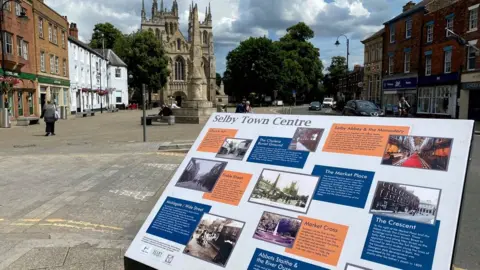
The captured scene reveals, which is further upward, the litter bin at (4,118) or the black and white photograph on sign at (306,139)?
the black and white photograph on sign at (306,139)

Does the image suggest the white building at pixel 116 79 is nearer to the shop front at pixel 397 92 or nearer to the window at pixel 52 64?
the window at pixel 52 64

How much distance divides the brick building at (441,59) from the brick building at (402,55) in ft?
3.08

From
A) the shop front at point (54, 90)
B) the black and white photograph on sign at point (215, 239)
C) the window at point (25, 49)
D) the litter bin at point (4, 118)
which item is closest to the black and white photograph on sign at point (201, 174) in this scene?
the black and white photograph on sign at point (215, 239)

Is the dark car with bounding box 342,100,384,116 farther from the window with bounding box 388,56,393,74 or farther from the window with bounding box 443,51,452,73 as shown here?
Result: the window with bounding box 388,56,393,74

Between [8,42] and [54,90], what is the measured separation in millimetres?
9920

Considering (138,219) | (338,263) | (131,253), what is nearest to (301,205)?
(338,263)

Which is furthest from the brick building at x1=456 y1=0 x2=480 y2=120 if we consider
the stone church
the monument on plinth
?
the stone church

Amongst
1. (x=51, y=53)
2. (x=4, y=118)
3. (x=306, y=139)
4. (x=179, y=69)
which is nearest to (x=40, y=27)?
(x=51, y=53)

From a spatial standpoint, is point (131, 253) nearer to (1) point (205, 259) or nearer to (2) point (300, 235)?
(1) point (205, 259)

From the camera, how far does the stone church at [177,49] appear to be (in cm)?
8274

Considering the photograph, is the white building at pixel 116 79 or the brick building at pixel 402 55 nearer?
the brick building at pixel 402 55

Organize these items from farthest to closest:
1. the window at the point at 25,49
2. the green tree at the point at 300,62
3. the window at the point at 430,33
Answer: the green tree at the point at 300,62, the window at the point at 430,33, the window at the point at 25,49

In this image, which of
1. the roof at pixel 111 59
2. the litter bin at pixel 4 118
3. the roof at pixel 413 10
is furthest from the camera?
the roof at pixel 111 59

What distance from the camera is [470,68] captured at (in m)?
26.6
